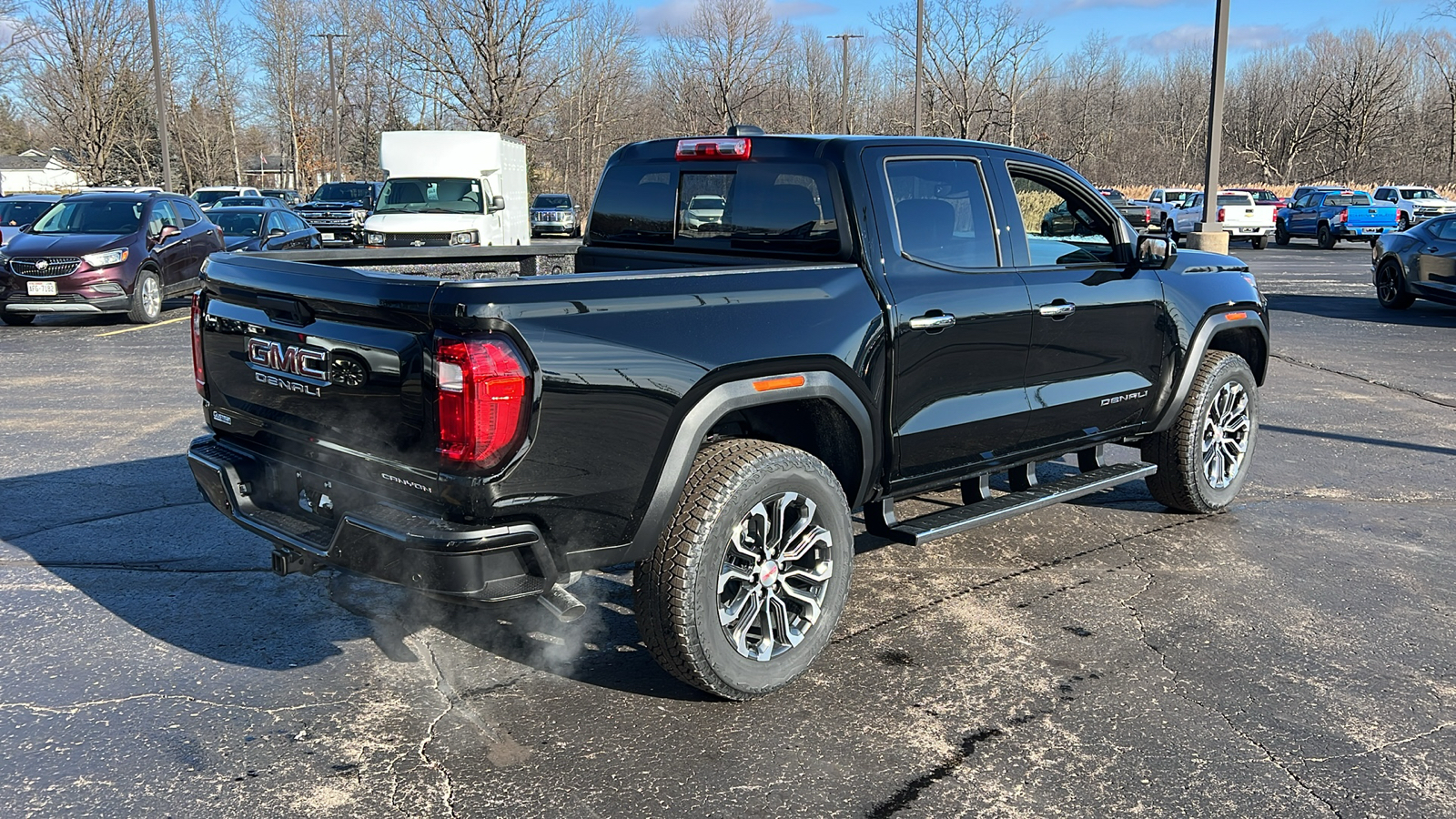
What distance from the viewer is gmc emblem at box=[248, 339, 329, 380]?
3598 mm

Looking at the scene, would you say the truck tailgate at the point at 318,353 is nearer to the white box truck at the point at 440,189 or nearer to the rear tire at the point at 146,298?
the rear tire at the point at 146,298

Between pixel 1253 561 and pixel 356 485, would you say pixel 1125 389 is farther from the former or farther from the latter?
pixel 356 485

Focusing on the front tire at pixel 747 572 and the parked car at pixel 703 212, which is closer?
the front tire at pixel 747 572

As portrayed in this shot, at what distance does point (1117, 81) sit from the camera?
74.4 m

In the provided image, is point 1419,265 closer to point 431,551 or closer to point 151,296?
point 431,551

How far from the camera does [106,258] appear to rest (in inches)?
569

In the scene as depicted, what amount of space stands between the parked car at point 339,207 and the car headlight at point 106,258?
17.3 m

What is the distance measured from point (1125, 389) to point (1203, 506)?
117cm

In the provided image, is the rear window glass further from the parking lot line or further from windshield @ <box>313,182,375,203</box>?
windshield @ <box>313,182,375,203</box>

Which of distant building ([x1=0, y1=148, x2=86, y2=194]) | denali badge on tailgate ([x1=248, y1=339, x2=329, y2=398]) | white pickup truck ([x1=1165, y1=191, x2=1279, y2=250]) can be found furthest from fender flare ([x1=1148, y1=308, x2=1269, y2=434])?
distant building ([x1=0, y1=148, x2=86, y2=194])

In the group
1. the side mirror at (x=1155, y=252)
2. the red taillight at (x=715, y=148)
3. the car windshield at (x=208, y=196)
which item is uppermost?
the car windshield at (x=208, y=196)

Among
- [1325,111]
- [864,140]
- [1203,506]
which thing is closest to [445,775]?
[864,140]

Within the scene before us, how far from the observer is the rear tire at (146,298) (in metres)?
14.8

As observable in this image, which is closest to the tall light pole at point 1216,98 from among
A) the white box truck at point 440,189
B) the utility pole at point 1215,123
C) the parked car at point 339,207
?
the utility pole at point 1215,123
